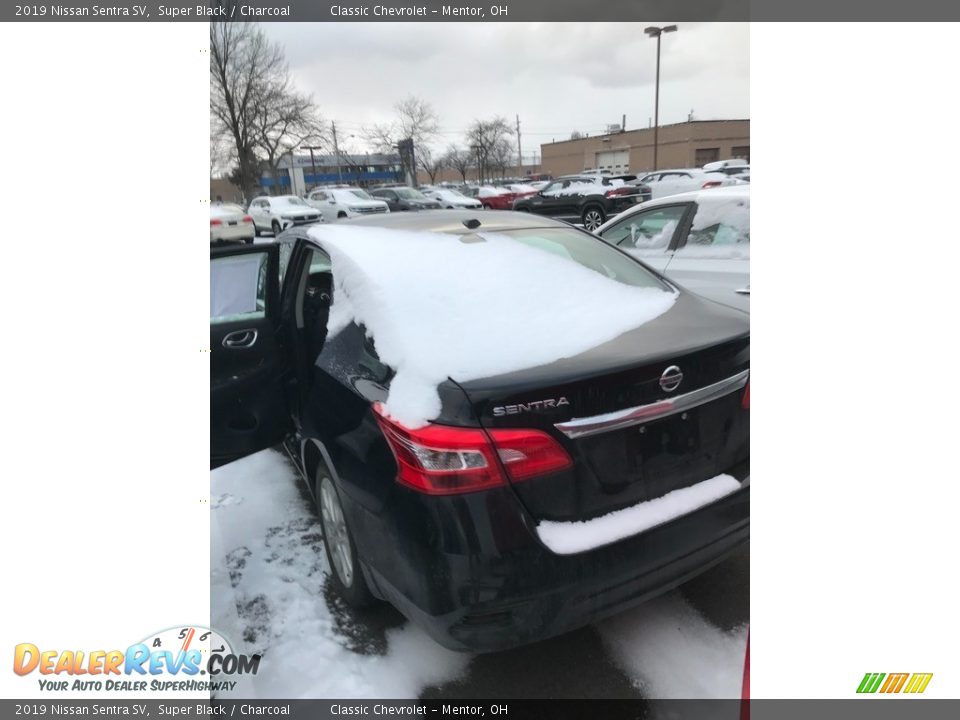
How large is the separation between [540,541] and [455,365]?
0.56 metres

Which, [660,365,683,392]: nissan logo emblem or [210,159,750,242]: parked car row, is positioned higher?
[210,159,750,242]: parked car row

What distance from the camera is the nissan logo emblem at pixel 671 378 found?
1.84 metres

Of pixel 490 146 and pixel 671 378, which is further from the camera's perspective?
pixel 490 146

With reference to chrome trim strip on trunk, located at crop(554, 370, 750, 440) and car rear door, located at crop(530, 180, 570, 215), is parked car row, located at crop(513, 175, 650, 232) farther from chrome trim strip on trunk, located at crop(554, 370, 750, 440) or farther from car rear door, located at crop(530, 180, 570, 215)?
chrome trim strip on trunk, located at crop(554, 370, 750, 440)

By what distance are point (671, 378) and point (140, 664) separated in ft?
6.42

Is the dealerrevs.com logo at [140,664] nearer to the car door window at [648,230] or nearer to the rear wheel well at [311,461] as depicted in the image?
the rear wheel well at [311,461]

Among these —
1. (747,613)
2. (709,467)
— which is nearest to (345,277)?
(709,467)

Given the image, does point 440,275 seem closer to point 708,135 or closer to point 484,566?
point 484,566

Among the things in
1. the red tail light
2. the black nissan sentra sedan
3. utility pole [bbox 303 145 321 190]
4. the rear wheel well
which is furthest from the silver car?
utility pole [bbox 303 145 321 190]

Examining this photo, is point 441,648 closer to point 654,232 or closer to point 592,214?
point 654,232

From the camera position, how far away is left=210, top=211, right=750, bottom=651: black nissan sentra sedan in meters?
1.66

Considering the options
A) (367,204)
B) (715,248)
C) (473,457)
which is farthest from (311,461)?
(367,204)

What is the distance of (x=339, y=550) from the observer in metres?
2.39
